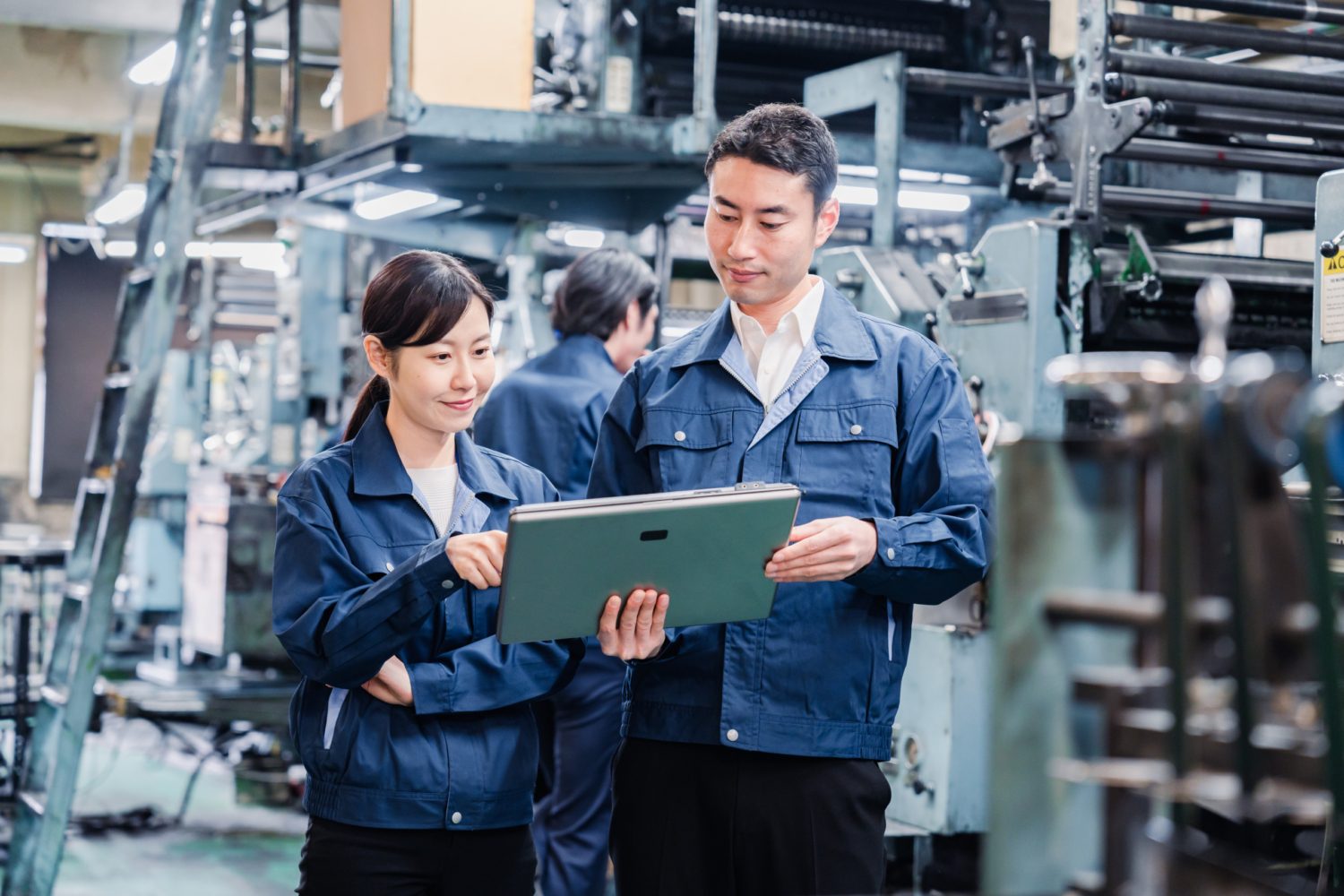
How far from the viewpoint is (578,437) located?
349cm

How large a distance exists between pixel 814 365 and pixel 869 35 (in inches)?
139

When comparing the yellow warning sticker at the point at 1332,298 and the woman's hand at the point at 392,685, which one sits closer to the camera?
the woman's hand at the point at 392,685

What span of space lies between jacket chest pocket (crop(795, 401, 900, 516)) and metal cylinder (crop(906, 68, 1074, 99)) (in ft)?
8.08

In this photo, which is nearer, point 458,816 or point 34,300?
point 458,816

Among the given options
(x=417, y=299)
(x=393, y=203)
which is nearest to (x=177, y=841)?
(x=393, y=203)

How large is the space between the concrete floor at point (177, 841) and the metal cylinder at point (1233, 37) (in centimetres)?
354

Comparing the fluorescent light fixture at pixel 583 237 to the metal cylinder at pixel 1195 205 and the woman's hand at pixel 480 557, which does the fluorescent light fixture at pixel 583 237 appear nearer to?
the metal cylinder at pixel 1195 205

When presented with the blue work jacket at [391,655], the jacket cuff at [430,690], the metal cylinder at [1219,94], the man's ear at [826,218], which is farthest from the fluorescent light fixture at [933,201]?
the jacket cuff at [430,690]

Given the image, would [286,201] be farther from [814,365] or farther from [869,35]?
[814,365]

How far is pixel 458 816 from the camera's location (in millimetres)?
1843

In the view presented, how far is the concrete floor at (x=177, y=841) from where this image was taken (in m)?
4.56

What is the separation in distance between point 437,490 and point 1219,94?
2347mm

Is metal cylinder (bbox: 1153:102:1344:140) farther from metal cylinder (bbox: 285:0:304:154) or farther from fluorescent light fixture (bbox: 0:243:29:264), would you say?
fluorescent light fixture (bbox: 0:243:29:264)

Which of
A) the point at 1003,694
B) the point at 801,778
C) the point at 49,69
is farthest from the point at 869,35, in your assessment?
the point at 49,69
